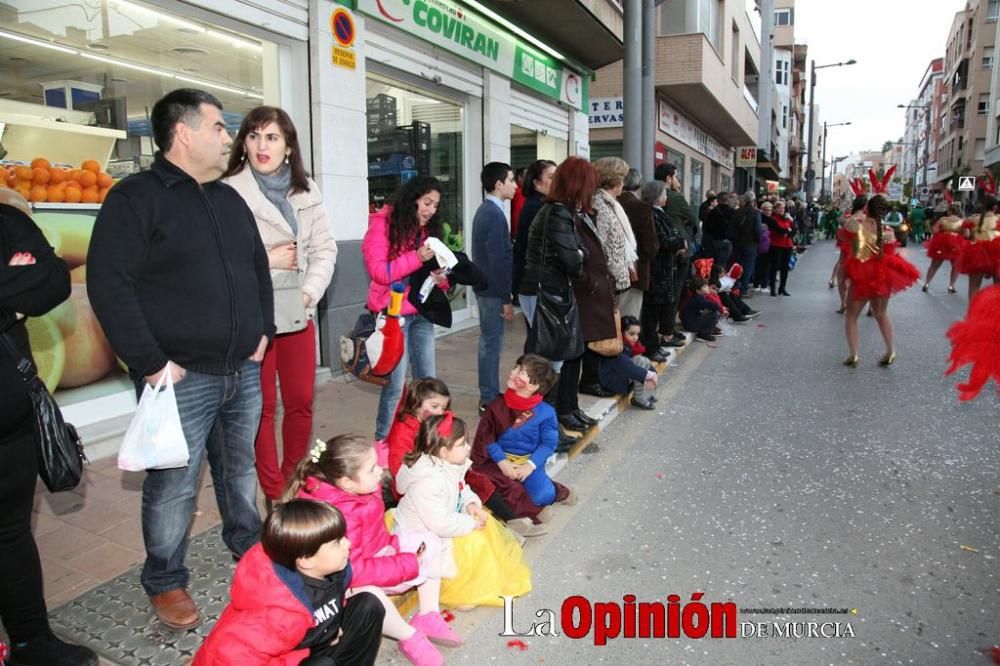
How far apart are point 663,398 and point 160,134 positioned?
5.10m

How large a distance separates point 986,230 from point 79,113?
478 inches

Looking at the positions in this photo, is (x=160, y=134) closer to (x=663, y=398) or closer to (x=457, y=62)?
(x=663, y=398)

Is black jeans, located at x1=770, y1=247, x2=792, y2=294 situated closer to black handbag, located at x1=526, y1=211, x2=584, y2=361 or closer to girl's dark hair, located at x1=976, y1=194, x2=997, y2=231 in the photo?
girl's dark hair, located at x1=976, y1=194, x2=997, y2=231

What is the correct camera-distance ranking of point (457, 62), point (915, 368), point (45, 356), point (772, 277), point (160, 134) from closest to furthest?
point (160, 134) → point (45, 356) → point (915, 368) → point (457, 62) → point (772, 277)

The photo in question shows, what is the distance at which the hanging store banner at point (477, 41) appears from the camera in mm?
7562

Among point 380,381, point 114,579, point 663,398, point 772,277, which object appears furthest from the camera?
point 772,277

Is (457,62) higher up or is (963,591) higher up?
(457,62)

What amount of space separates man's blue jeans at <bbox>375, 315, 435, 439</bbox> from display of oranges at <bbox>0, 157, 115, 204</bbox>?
2.01 metres

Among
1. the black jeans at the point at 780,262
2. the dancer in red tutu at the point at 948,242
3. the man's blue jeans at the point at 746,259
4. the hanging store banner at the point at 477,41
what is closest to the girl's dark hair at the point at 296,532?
the hanging store banner at the point at 477,41

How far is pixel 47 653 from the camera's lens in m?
2.49

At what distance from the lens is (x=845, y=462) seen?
4988 millimetres

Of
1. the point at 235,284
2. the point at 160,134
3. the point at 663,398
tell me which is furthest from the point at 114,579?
the point at 663,398

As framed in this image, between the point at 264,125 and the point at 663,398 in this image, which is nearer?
the point at 264,125

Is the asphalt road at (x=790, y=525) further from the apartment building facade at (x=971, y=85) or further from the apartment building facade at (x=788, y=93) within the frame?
the apartment building facade at (x=971, y=85)
